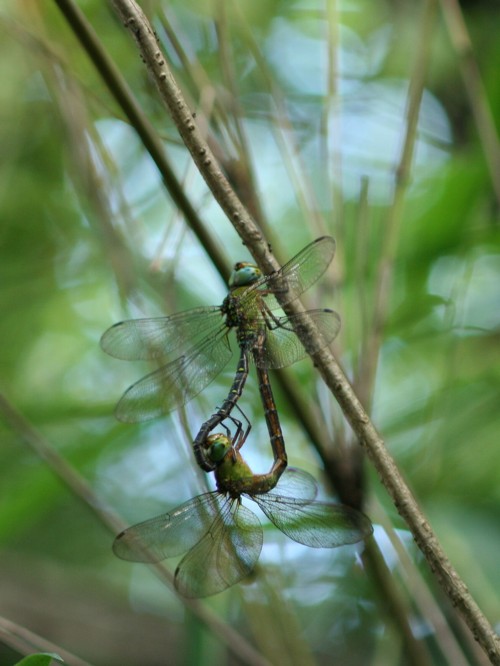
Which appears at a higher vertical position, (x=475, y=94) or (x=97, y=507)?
(x=475, y=94)

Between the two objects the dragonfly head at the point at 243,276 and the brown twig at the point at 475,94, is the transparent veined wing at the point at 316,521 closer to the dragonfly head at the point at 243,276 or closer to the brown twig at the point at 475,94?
the dragonfly head at the point at 243,276

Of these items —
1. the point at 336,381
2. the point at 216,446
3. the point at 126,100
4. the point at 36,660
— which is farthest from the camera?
the point at 216,446

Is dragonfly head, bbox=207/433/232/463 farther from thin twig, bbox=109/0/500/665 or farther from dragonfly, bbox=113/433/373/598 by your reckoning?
thin twig, bbox=109/0/500/665

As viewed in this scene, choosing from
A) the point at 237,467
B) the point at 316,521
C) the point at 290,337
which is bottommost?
the point at 316,521

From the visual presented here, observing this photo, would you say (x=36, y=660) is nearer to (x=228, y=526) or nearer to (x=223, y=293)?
(x=228, y=526)

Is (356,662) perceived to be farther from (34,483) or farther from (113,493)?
(34,483)

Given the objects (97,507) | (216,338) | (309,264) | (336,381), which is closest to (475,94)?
(309,264)

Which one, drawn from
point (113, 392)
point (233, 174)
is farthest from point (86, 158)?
point (113, 392)
